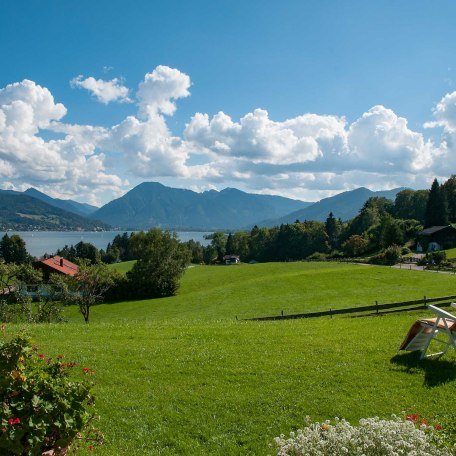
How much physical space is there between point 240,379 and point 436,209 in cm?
9982

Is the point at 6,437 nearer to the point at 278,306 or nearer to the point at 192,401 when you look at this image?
the point at 192,401

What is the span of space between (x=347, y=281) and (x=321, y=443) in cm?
4415

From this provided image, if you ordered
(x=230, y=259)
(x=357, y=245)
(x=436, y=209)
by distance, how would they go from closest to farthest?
(x=436, y=209)
(x=357, y=245)
(x=230, y=259)

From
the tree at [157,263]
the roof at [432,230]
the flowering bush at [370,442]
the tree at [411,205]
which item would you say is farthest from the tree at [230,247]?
the flowering bush at [370,442]

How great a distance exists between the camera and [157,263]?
2336 inches

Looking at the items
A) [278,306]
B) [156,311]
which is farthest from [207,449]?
[156,311]

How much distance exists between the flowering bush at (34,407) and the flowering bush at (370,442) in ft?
8.15

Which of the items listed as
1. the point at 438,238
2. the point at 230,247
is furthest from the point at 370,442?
the point at 230,247

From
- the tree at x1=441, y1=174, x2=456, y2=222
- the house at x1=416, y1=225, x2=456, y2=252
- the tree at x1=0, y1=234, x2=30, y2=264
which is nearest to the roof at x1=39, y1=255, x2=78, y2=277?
the tree at x1=0, y1=234, x2=30, y2=264

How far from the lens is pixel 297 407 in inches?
327

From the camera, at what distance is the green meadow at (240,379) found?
300 inches

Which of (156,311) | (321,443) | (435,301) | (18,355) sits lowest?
(156,311)

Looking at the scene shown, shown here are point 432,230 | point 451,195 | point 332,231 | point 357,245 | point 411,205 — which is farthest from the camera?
point 332,231

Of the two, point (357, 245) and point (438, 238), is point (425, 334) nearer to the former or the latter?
point (438, 238)
